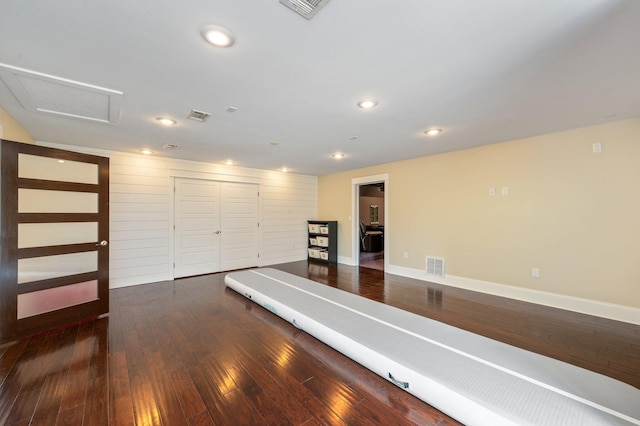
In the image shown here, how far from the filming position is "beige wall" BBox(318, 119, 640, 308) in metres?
3.16

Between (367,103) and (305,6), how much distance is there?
1.36m

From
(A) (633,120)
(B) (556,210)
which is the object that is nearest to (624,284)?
(B) (556,210)

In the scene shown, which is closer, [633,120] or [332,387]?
[332,387]

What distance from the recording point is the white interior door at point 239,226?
19.5ft

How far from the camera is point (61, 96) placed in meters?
2.48

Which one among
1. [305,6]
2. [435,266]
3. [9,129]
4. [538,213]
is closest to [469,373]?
[305,6]

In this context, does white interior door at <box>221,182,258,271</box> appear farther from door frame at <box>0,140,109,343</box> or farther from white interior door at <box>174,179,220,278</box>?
door frame at <box>0,140,109,343</box>

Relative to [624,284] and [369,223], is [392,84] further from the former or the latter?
[369,223]

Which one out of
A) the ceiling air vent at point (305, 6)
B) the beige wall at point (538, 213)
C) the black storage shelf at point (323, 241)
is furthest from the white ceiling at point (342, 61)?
the black storage shelf at point (323, 241)

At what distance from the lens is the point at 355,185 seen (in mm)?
6586

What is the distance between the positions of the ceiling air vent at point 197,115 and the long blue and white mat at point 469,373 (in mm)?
2540

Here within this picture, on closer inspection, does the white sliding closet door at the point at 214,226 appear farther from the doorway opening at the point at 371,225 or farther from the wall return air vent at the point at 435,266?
the wall return air vent at the point at 435,266

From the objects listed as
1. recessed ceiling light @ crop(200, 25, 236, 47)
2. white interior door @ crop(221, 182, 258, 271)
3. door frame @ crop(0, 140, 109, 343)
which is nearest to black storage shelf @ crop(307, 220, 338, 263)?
white interior door @ crop(221, 182, 258, 271)

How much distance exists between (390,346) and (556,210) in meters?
3.35
